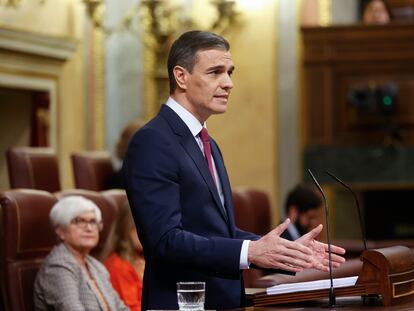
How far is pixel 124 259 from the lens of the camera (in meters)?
4.55

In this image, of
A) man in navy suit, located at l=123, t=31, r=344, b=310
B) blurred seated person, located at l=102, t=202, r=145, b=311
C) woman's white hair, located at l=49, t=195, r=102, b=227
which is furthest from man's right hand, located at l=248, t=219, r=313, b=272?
blurred seated person, located at l=102, t=202, r=145, b=311

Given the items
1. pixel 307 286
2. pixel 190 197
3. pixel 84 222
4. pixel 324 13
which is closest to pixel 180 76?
pixel 190 197

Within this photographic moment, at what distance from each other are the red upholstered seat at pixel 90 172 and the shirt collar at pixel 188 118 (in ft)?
11.0

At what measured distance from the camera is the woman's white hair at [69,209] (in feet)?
13.6

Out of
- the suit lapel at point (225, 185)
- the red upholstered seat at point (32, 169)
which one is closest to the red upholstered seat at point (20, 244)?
the suit lapel at point (225, 185)

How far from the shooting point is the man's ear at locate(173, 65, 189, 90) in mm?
2735

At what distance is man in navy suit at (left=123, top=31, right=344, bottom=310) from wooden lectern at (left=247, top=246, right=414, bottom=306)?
7cm

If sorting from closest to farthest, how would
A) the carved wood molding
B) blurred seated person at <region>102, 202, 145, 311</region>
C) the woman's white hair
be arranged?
the woman's white hair, blurred seated person at <region>102, 202, 145, 311</region>, the carved wood molding

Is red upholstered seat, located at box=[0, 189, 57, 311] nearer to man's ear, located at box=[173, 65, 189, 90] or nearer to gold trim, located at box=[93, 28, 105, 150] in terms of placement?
man's ear, located at box=[173, 65, 189, 90]

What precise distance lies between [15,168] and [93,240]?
147cm

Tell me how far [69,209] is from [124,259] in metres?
0.46

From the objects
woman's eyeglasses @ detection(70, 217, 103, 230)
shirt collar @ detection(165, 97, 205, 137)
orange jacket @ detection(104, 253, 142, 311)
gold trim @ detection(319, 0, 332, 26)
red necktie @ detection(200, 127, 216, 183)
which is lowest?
orange jacket @ detection(104, 253, 142, 311)

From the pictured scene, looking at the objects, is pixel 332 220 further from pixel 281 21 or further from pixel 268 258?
pixel 268 258

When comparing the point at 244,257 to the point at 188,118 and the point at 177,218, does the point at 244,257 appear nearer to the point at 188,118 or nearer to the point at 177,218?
the point at 177,218
